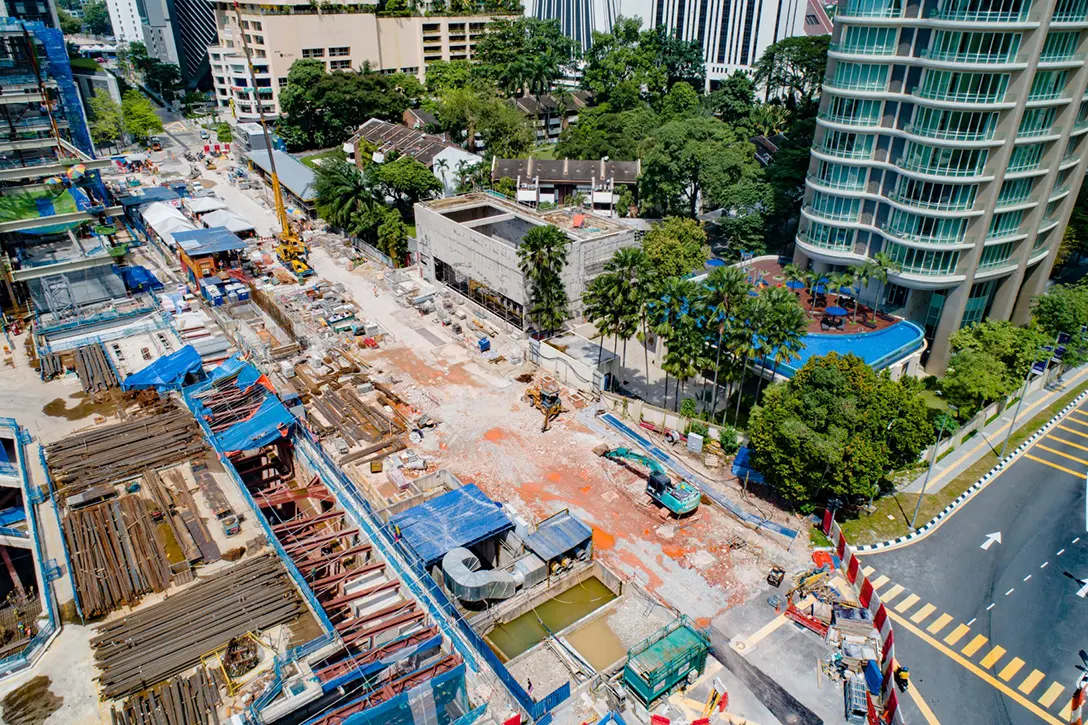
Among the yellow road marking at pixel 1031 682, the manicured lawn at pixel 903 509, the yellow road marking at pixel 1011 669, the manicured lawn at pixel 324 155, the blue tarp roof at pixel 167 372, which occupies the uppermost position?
the manicured lawn at pixel 324 155

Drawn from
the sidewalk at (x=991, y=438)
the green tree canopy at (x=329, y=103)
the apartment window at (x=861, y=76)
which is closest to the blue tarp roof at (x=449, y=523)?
the sidewalk at (x=991, y=438)

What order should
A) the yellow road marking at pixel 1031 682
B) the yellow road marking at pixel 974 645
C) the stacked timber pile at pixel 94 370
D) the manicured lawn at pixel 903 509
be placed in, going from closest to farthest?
1. the yellow road marking at pixel 1031 682
2. the yellow road marking at pixel 974 645
3. the manicured lawn at pixel 903 509
4. the stacked timber pile at pixel 94 370

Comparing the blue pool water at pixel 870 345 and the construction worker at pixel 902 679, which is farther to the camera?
the blue pool water at pixel 870 345

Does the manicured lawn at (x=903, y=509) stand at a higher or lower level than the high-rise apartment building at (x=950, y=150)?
lower

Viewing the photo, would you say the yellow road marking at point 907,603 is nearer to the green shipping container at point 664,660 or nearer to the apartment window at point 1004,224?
the green shipping container at point 664,660

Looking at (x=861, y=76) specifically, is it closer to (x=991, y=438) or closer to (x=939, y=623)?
(x=991, y=438)

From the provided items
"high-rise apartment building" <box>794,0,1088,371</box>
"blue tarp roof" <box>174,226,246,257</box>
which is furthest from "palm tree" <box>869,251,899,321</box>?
"blue tarp roof" <box>174,226,246,257</box>
